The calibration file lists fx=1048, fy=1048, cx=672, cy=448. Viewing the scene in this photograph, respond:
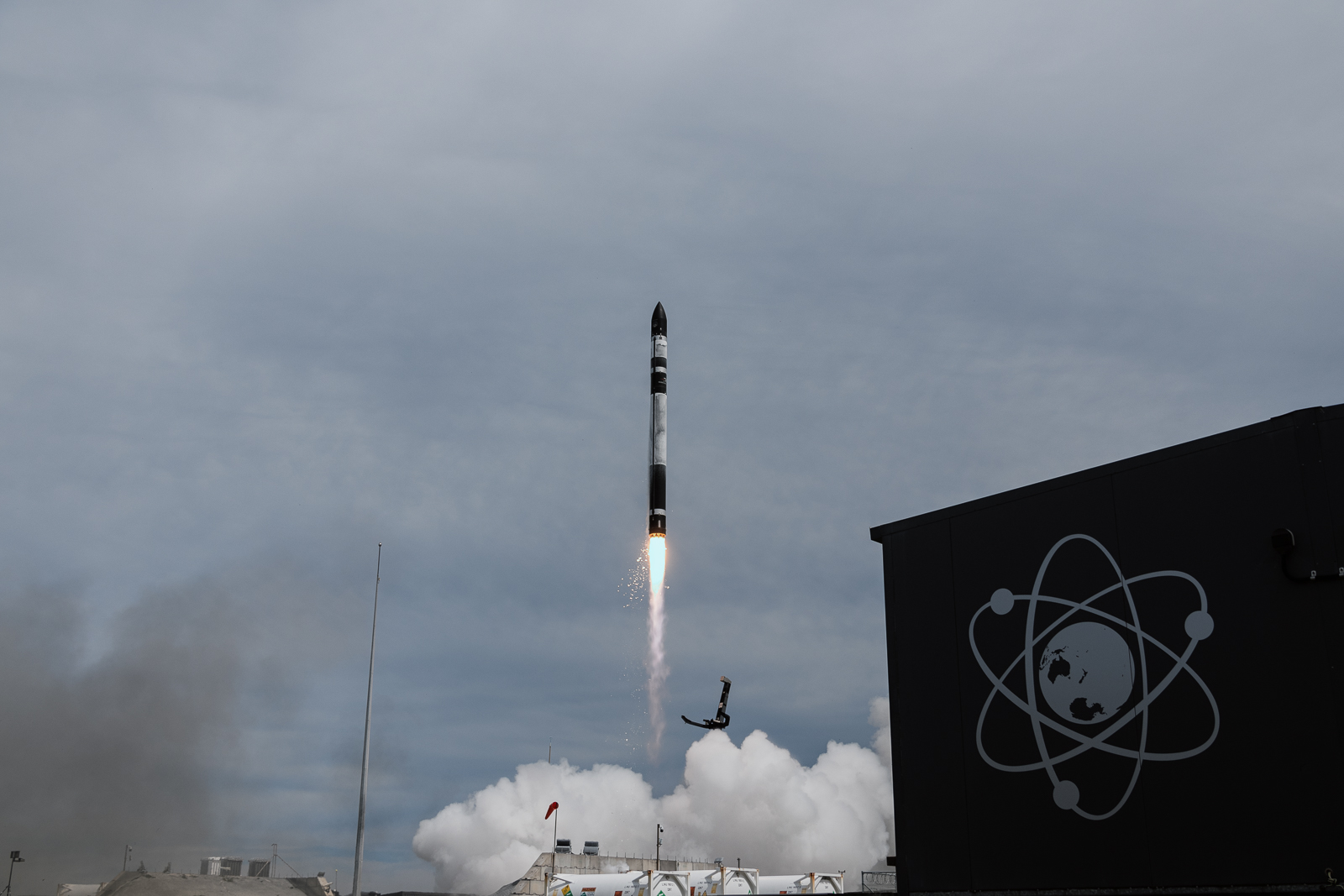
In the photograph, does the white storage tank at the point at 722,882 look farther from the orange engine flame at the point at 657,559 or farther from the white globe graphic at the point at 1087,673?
the white globe graphic at the point at 1087,673

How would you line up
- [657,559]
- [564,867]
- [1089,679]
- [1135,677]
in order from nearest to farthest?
[1135,677]
[1089,679]
[657,559]
[564,867]

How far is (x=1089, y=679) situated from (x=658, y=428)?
25.1 meters

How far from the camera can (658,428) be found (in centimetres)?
3966

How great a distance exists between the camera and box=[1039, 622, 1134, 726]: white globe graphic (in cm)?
1556

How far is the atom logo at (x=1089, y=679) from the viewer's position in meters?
15.0

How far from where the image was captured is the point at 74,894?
83.2 m

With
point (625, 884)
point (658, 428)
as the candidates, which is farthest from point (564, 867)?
point (658, 428)

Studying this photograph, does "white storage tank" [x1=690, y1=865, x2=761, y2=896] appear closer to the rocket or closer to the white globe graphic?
the rocket

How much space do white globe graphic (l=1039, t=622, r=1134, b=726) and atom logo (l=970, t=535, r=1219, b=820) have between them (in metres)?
0.01

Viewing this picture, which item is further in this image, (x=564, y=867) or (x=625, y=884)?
(x=564, y=867)

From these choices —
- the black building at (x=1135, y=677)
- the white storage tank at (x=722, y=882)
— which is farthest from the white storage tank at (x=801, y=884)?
the black building at (x=1135, y=677)

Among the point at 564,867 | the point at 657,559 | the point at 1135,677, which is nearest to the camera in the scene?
the point at 1135,677

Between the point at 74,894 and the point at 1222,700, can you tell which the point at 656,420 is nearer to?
the point at 1222,700

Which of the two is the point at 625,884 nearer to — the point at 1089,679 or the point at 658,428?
the point at 658,428
